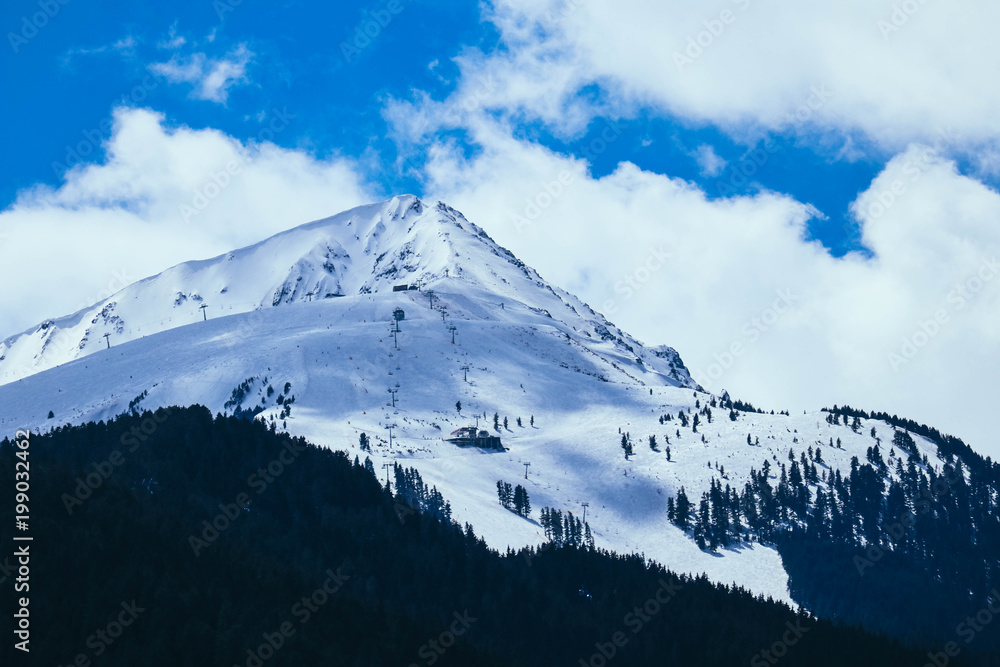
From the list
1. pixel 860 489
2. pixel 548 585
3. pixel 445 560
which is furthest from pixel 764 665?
pixel 860 489

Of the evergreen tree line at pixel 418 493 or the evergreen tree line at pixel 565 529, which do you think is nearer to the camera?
the evergreen tree line at pixel 418 493

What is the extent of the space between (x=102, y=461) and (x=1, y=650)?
51762 mm

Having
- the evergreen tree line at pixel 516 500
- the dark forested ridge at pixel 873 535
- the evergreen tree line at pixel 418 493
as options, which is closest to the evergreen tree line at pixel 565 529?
the evergreen tree line at pixel 516 500

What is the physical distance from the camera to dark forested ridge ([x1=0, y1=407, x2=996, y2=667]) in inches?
3312

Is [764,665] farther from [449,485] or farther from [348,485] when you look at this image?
[449,485]

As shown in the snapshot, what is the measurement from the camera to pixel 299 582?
94.4m

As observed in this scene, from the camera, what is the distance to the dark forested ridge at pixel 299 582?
84.1 m

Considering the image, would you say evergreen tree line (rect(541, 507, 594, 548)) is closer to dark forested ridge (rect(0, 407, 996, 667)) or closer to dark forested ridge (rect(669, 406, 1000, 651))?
dark forested ridge (rect(0, 407, 996, 667))

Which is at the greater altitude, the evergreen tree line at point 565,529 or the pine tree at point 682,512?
the pine tree at point 682,512

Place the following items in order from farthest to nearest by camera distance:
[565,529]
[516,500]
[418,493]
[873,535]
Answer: [873,535]
[516,500]
[565,529]
[418,493]

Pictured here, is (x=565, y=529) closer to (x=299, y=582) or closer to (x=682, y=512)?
(x=682, y=512)

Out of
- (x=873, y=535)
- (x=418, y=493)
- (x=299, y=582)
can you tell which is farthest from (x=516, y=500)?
(x=299, y=582)

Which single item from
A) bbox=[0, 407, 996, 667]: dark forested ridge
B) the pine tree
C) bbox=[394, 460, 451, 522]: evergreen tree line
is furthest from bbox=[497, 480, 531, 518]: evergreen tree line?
the pine tree

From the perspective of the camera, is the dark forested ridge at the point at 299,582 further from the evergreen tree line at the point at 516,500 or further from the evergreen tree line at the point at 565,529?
the evergreen tree line at the point at 565,529
